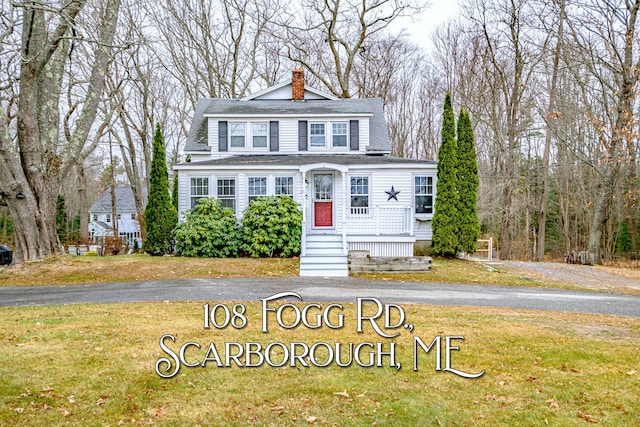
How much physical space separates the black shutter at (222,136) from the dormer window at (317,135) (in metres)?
3.61

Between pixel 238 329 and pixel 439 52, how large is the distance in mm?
29172

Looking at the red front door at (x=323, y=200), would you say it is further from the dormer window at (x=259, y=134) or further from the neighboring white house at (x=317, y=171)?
the dormer window at (x=259, y=134)

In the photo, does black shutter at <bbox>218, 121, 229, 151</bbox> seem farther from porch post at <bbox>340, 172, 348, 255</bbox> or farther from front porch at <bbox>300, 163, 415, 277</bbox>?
porch post at <bbox>340, 172, 348, 255</bbox>

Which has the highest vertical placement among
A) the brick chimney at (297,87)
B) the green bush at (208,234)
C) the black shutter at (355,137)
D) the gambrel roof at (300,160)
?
the brick chimney at (297,87)

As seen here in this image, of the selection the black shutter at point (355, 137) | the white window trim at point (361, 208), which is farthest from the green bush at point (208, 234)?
the black shutter at point (355, 137)

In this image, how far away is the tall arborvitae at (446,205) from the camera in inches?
672

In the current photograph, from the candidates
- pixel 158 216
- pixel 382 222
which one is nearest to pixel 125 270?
pixel 158 216

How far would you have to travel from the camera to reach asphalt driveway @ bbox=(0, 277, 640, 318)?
32.0 feet

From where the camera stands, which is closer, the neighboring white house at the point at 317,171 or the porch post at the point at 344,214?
the porch post at the point at 344,214

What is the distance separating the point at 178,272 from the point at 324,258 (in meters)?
4.38

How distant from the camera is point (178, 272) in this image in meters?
13.8

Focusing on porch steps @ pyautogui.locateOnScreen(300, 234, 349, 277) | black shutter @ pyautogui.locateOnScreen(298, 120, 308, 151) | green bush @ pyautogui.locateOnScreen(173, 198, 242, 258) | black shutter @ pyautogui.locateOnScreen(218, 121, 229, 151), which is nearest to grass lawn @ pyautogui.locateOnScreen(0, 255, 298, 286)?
porch steps @ pyautogui.locateOnScreen(300, 234, 349, 277)

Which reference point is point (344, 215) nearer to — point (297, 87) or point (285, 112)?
point (285, 112)

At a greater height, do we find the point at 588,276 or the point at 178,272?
the point at 178,272
